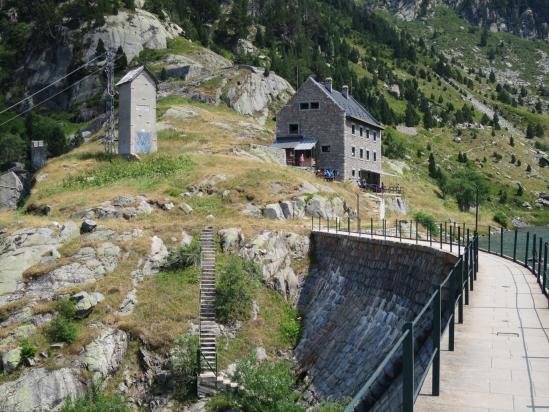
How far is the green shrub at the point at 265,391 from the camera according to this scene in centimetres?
2561

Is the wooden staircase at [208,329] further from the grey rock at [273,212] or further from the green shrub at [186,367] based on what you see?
the grey rock at [273,212]

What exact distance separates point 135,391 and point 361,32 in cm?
17911

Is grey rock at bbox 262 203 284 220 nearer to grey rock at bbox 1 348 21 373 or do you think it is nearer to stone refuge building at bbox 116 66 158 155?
stone refuge building at bbox 116 66 158 155

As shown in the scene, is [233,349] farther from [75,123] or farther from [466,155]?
[466,155]

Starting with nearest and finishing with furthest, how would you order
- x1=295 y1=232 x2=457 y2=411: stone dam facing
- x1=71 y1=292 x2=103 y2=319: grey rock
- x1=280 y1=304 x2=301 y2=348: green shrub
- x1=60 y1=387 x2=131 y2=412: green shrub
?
x1=295 y1=232 x2=457 y2=411: stone dam facing, x1=60 y1=387 x2=131 y2=412: green shrub, x1=71 y1=292 x2=103 y2=319: grey rock, x1=280 y1=304 x2=301 y2=348: green shrub

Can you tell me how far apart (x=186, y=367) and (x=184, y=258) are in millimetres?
9094

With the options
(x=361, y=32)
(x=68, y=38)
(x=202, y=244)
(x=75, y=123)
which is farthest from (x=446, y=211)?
(x=361, y=32)

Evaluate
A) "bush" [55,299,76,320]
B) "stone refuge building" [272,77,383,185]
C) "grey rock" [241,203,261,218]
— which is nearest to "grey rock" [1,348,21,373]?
"bush" [55,299,76,320]

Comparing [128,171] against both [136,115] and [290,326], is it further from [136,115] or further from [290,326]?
[290,326]

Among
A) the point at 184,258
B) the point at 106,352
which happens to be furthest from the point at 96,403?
the point at 184,258

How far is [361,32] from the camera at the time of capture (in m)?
192

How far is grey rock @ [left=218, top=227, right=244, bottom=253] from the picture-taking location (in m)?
39.0

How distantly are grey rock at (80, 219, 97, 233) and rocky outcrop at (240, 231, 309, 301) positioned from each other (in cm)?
1044

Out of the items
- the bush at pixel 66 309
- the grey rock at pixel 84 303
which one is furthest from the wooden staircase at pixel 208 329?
the bush at pixel 66 309
